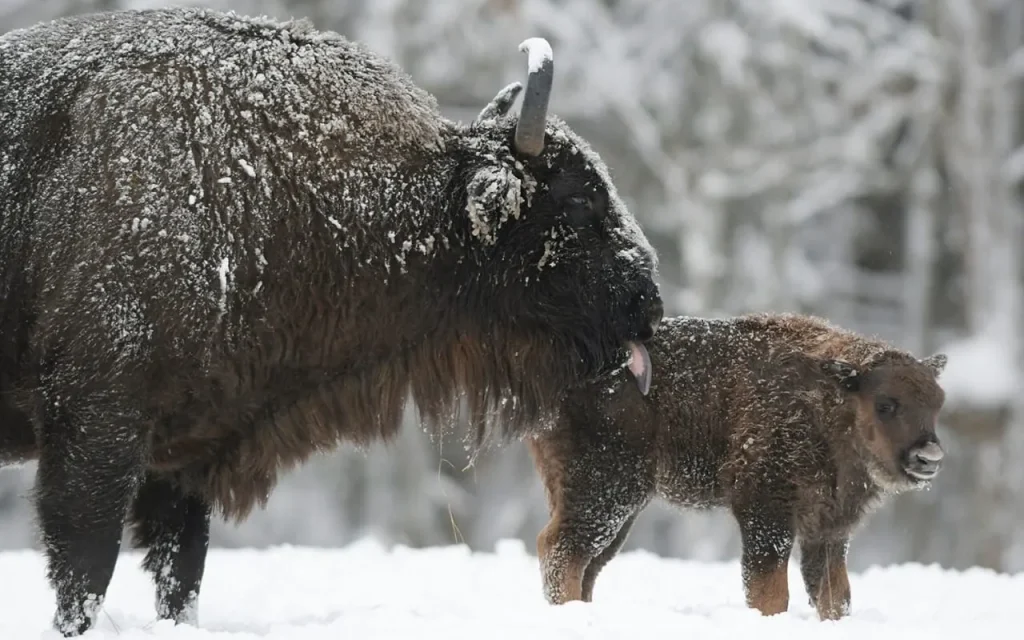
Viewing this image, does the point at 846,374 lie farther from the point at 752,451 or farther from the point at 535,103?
the point at 535,103

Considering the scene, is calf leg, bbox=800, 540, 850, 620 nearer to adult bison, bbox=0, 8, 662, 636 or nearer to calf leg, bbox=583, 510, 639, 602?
calf leg, bbox=583, 510, 639, 602

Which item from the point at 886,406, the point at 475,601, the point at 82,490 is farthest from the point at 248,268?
the point at 886,406

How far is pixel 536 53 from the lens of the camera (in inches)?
219

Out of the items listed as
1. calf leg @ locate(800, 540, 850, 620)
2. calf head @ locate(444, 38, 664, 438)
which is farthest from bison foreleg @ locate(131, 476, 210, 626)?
calf leg @ locate(800, 540, 850, 620)

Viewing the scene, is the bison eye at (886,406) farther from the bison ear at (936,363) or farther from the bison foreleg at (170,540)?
the bison foreleg at (170,540)

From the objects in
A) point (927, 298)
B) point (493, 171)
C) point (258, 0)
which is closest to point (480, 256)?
point (493, 171)

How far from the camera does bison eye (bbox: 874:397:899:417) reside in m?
7.03

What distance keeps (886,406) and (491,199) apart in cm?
270

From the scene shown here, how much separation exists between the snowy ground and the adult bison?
2.03 ft

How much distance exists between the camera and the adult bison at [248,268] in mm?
4852

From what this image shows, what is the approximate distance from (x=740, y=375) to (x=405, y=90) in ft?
8.42

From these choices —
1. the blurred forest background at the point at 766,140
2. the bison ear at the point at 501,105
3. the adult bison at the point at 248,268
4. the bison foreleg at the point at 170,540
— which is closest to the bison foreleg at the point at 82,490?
the adult bison at the point at 248,268

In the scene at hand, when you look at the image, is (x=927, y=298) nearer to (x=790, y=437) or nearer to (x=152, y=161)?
(x=790, y=437)

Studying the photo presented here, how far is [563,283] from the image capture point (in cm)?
566
